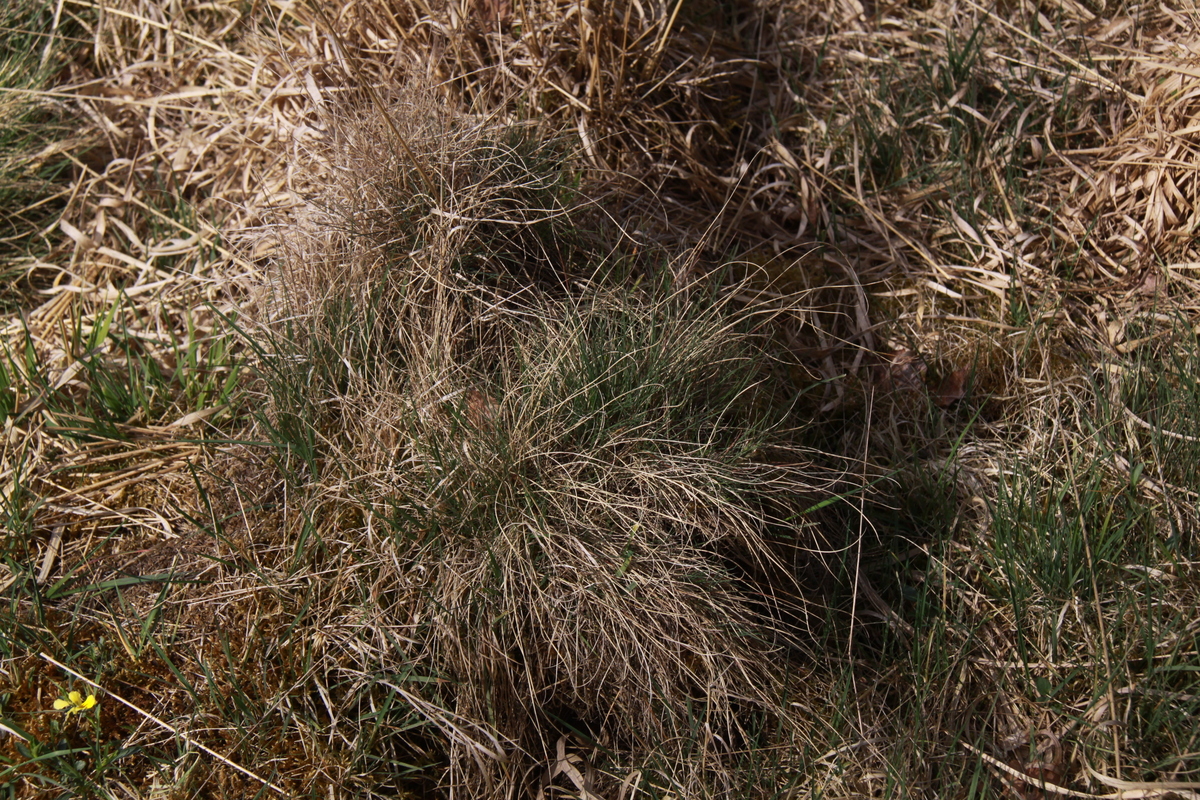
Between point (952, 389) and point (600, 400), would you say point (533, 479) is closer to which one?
point (600, 400)

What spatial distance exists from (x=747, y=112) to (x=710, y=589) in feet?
5.50

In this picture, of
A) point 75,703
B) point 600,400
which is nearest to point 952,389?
point 600,400

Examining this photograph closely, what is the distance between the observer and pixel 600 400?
1934 mm

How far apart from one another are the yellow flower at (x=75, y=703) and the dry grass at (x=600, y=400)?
7 centimetres

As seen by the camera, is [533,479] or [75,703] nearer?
[75,703]

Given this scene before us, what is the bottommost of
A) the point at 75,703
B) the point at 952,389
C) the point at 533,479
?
the point at 75,703

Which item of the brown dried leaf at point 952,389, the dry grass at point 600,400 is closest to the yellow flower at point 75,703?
the dry grass at point 600,400

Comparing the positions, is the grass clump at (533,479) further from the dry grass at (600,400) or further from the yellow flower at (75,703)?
the yellow flower at (75,703)

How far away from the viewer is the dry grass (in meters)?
1.80

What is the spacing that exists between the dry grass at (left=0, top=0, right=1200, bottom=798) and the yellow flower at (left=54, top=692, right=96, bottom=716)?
0.22 ft

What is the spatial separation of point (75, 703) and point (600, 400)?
1248 millimetres

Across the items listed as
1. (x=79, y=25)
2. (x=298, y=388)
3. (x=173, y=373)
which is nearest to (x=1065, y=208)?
(x=298, y=388)

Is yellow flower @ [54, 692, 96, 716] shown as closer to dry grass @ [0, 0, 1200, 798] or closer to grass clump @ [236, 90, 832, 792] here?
dry grass @ [0, 0, 1200, 798]

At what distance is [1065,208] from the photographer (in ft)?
8.45
